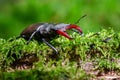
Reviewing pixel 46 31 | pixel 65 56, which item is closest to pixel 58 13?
pixel 46 31

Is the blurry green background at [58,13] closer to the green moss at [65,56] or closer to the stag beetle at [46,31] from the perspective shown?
the stag beetle at [46,31]

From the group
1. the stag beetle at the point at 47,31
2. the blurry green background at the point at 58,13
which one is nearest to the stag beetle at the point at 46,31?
the stag beetle at the point at 47,31

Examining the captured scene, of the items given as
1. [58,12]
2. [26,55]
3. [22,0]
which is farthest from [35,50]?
[22,0]

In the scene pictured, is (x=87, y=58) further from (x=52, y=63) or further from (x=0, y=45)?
(x=0, y=45)

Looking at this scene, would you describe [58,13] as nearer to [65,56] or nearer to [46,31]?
[46,31]

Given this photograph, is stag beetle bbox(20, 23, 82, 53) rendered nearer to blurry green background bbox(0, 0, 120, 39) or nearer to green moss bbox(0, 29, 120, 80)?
green moss bbox(0, 29, 120, 80)

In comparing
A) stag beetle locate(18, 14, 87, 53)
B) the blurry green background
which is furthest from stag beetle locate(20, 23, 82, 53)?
the blurry green background
